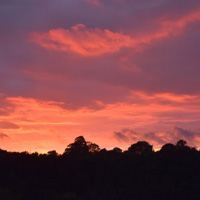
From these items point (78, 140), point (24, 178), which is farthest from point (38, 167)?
point (78, 140)

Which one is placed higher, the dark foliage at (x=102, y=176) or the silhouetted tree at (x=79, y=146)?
the silhouetted tree at (x=79, y=146)

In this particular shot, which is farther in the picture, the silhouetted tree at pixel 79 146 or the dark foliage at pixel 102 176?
the silhouetted tree at pixel 79 146

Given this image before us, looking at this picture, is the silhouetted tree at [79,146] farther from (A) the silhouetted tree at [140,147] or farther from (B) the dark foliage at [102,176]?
(B) the dark foliage at [102,176]

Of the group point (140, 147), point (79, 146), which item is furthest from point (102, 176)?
point (140, 147)

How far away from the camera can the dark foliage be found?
103m

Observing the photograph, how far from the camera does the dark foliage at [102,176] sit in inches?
4051

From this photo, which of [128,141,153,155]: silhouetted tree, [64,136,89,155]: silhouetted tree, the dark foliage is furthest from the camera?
[128,141,153,155]: silhouetted tree

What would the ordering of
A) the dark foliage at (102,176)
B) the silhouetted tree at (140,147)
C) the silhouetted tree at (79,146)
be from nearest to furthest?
the dark foliage at (102,176) → the silhouetted tree at (79,146) → the silhouetted tree at (140,147)

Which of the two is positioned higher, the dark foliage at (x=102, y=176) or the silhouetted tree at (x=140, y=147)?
the silhouetted tree at (x=140, y=147)

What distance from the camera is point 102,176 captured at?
4569 inches

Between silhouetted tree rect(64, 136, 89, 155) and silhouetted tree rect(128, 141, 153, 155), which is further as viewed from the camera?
silhouetted tree rect(128, 141, 153, 155)

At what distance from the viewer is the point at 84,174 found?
11450 centimetres

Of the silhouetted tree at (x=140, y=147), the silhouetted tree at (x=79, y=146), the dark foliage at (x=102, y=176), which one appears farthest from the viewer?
the silhouetted tree at (x=140, y=147)

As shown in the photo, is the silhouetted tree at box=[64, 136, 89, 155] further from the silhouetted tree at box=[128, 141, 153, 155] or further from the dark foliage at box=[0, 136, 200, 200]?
the dark foliage at box=[0, 136, 200, 200]
